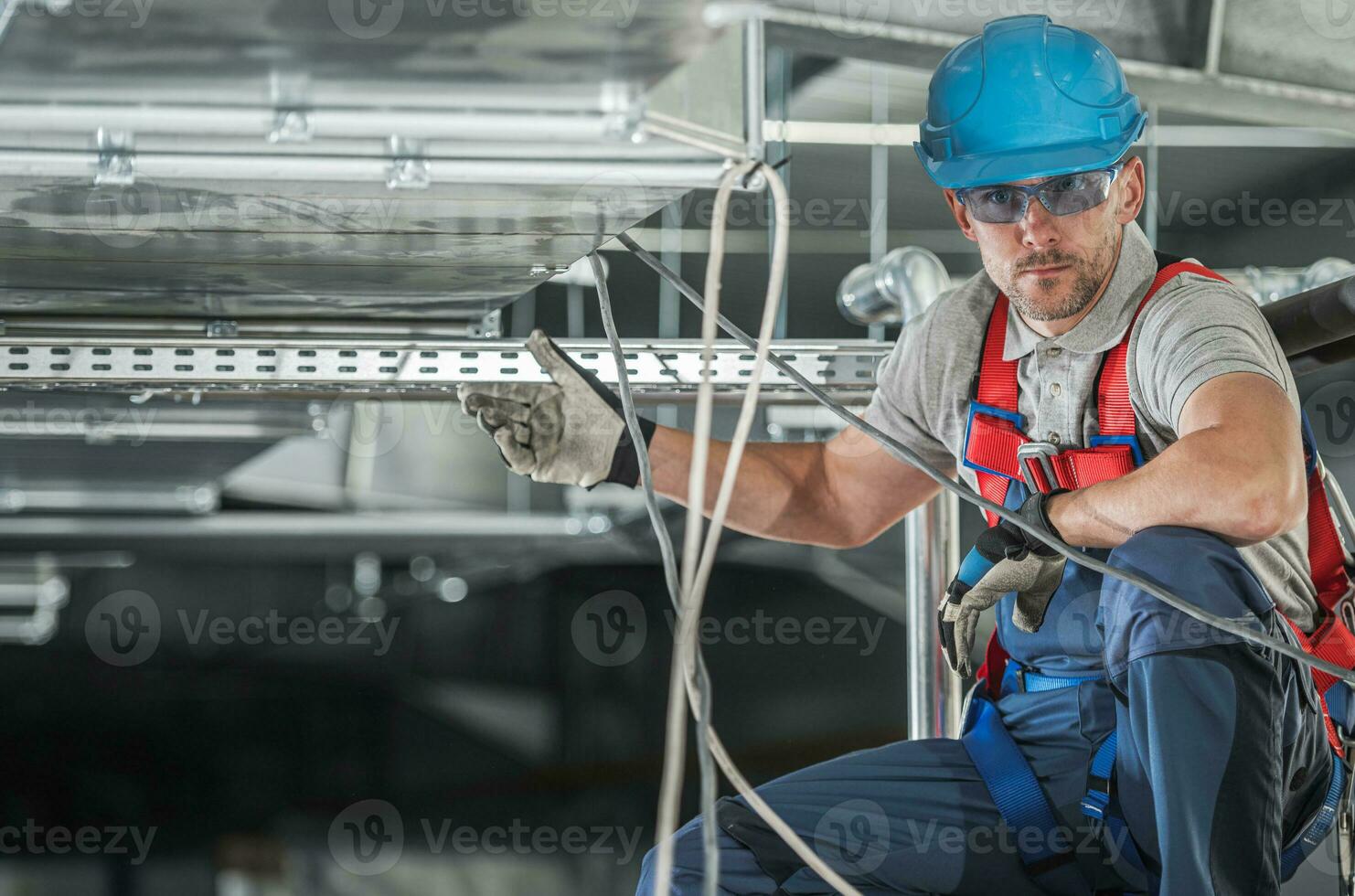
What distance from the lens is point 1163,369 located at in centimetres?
122

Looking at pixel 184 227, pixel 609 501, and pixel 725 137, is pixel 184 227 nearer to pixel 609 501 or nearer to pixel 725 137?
pixel 725 137

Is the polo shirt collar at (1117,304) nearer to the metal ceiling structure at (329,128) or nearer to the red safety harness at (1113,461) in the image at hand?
the red safety harness at (1113,461)

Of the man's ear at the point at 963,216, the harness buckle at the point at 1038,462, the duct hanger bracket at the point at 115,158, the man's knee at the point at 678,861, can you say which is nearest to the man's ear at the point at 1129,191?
the man's ear at the point at 963,216

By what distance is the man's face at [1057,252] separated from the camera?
1.31 metres

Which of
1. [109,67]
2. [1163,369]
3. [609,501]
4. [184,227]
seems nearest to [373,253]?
[184,227]

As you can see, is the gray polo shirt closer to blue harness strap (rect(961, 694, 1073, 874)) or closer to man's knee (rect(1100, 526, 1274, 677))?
man's knee (rect(1100, 526, 1274, 677))

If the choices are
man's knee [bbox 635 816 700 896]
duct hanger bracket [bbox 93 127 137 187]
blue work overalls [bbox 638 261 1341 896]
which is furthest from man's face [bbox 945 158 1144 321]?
duct hanger bracket [bbox 93 127 137 187]

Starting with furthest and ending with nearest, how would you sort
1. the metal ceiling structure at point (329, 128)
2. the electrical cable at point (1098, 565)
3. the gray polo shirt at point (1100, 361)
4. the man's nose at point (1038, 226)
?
1. the man's nose at point (1038, 226)
2. the gray polo shirt at point (1100, 361)
3. the electrical cable at point (1098, 565)
4. the metal ceiling structure at point (329, 128)

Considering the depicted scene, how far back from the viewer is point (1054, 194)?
1.30 meters

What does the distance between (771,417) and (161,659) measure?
12.9ft

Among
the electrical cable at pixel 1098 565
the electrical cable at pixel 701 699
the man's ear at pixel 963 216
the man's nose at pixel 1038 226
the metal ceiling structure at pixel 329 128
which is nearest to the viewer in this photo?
the metal ceiling structure at pixel 329 128

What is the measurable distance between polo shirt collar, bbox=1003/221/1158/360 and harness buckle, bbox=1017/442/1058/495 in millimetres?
118

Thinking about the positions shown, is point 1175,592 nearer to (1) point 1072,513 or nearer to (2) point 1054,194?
(1) point 1072,513

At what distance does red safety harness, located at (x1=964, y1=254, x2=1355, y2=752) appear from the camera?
127 cm
